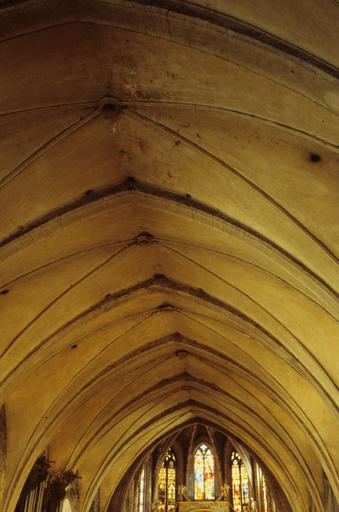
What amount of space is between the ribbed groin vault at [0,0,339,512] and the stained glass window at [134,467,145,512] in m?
11.9

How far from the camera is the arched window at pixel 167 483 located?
99.2 ft

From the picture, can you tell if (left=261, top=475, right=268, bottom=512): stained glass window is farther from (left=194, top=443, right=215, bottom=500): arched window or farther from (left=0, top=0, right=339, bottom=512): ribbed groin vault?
(left=0, top=0, right=339, bottom=512): ribbed groin vault

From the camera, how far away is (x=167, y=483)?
3064 cm

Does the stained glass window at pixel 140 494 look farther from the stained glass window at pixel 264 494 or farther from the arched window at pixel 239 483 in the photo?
the stained glass window at pixel 264 494

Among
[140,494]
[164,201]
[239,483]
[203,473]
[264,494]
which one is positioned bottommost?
[264,494]

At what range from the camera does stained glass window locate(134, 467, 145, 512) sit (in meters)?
28.4

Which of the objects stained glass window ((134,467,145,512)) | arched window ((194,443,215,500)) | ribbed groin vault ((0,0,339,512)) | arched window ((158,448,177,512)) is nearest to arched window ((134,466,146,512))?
stained glass window ((134,467,145,512))

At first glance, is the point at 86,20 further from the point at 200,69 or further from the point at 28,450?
the point at 28,450

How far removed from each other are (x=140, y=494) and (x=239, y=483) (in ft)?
16.1

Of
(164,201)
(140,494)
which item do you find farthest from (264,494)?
(164,201)

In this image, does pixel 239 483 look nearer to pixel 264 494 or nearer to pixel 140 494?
pixel 264 494

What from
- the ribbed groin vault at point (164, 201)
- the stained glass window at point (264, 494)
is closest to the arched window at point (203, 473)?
the stained glass window at point (264, 494)

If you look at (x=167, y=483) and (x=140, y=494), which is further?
(x=167, y=483)

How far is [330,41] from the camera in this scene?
649cm
